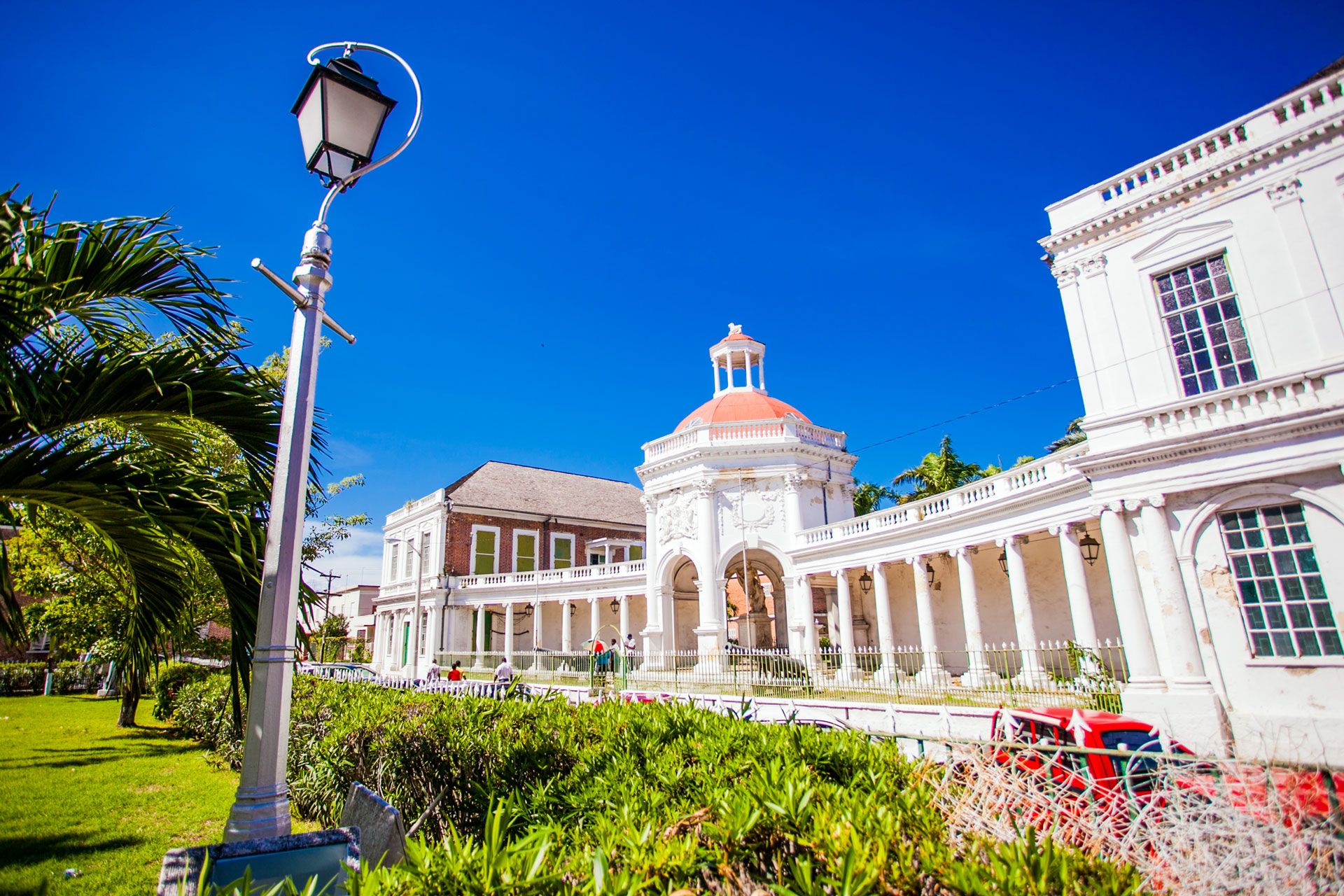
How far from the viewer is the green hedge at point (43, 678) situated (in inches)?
1210

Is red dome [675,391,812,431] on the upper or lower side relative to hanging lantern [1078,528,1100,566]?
upper

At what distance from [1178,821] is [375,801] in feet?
14.8

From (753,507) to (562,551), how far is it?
18.0 metres

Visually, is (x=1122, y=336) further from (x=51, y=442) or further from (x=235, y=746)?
(x=235, y=746)

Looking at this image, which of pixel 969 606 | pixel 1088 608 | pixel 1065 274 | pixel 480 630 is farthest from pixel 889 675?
pixel 480 630

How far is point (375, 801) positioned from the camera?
4.61m

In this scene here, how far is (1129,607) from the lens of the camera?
512 inches

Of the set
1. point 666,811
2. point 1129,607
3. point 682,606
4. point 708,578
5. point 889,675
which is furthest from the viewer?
point 682,606

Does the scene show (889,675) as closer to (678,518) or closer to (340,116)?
(678,518)

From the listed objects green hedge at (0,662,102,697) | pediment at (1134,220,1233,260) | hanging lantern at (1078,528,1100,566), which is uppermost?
pediment at (1134,220,1233,260)

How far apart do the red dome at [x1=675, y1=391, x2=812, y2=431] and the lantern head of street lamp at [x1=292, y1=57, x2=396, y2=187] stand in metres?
21.7

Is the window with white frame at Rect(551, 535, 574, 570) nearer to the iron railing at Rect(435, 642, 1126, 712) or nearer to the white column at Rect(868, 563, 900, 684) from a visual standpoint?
the iron railing at Rect(435, 642, 1126, 712)

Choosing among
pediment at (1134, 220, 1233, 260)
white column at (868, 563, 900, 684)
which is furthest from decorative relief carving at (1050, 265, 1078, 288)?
white column at (868, 563, 900, 684)

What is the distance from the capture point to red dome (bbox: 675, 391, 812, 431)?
2767 centimetres
